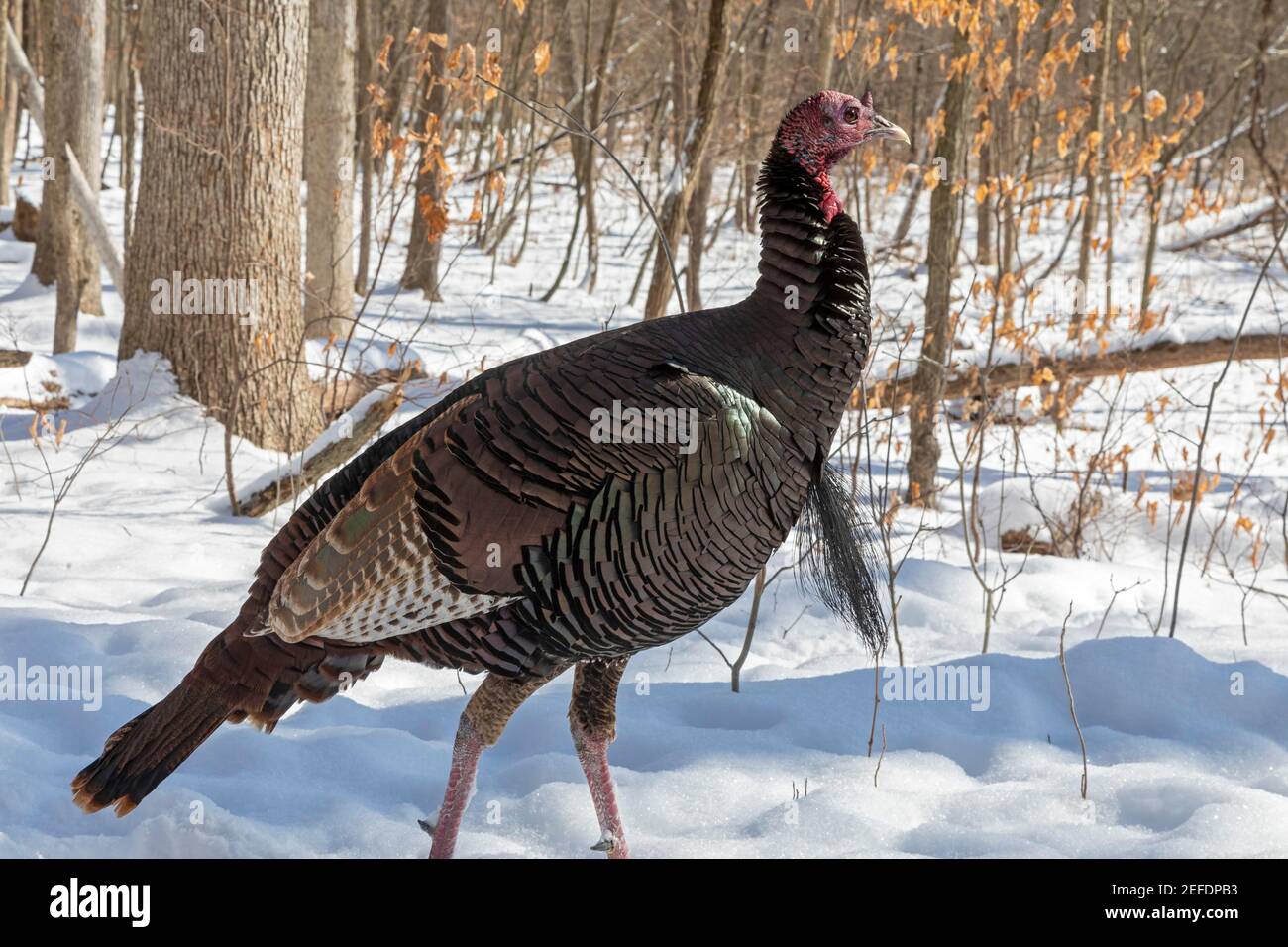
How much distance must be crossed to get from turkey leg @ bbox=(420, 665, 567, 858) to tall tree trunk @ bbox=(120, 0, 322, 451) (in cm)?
384

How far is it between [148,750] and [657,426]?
4.81 feet

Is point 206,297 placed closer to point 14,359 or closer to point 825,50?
point 14,359

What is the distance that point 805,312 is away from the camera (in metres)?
2.94

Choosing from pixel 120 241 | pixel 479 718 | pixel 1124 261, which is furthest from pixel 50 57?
pixel 1124 261

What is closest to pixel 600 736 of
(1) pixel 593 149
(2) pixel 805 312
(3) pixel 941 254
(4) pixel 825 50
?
(2) pixel 805 312

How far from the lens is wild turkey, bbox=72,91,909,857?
2.71m

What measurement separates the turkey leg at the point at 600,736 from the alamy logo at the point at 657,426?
750 mm

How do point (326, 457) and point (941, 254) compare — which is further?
point (941, 254)

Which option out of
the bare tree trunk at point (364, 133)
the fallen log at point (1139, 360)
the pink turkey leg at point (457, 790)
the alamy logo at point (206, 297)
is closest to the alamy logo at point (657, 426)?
the pink turkey leg at point (457, 790)

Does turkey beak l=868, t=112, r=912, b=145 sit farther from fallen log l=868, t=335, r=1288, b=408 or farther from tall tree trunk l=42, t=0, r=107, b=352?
tall tree trunk l=42, t=0, r=107, b=352

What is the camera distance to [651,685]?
445cm
